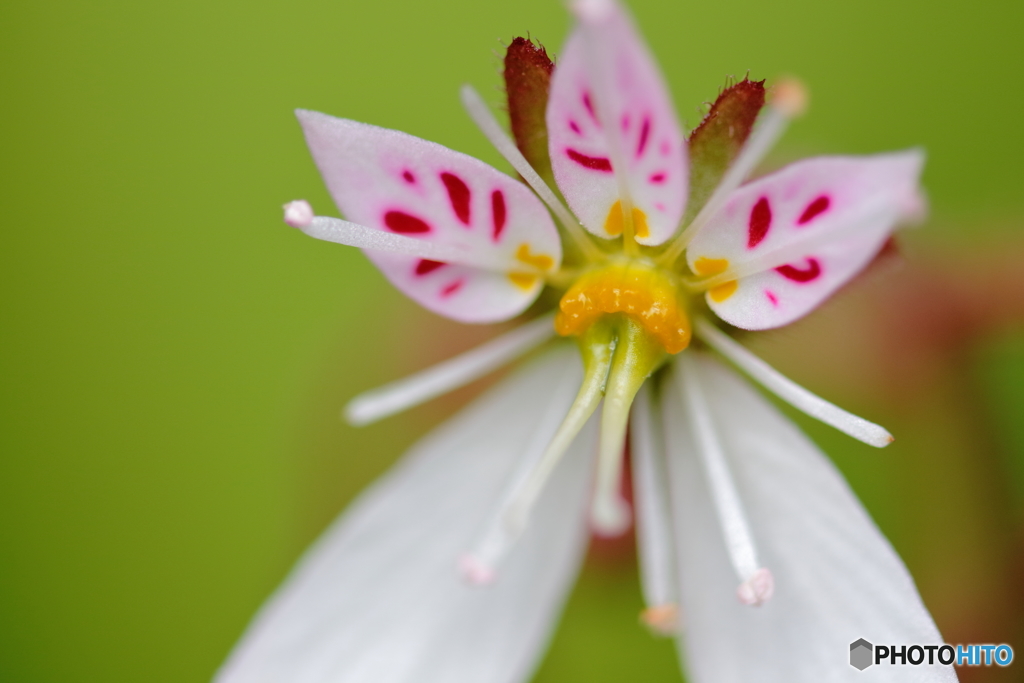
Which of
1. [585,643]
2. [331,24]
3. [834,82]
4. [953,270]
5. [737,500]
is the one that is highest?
[834,82]

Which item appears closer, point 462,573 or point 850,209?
point 850,209

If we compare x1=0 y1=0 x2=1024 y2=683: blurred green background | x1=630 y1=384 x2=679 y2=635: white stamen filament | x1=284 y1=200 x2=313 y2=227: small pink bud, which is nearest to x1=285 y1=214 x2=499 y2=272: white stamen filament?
x1=284 y1=200 x2=313 y2=227: small pink bud

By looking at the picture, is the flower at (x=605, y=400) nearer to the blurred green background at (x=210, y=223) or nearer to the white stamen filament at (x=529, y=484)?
the white stamen filament at (x=529, y=484)

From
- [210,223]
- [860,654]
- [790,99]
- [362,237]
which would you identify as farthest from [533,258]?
[210,223]

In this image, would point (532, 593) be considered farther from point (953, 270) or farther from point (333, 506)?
point (953, 270)

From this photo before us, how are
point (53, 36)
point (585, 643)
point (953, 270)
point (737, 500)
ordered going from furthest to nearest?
point (53, 36) < point (585, 643) < point (953, 270) < point (737, 500)

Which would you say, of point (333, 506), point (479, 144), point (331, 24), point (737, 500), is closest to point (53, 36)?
point (331, 24)
